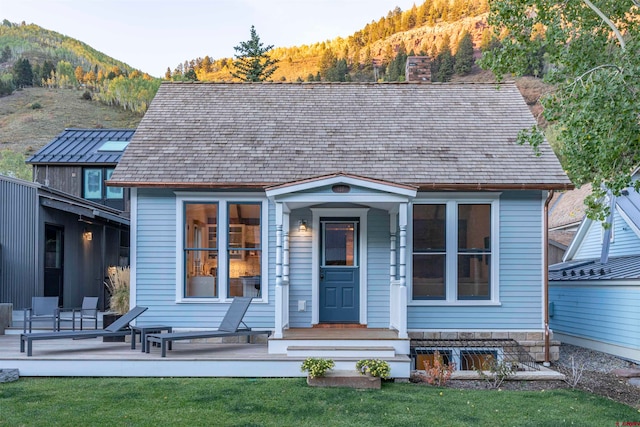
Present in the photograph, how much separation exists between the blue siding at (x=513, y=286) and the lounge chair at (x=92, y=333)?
471 centimetres

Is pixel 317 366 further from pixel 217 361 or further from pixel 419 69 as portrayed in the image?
pixel 419 69

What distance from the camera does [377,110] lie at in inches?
497

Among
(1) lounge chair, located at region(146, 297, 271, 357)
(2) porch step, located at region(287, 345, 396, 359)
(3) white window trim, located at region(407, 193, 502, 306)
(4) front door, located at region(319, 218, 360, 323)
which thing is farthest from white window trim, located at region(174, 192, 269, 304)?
(3) white window trim, located at region(407, 193, 502, 306)

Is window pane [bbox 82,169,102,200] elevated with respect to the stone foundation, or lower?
elevated

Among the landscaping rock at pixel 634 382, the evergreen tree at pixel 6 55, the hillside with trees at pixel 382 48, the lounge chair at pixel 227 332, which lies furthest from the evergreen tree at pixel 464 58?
the lounge chair at pixel 227 332

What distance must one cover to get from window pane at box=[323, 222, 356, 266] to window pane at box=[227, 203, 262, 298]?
4.05ft

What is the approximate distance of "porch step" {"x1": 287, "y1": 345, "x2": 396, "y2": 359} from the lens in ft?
28.6

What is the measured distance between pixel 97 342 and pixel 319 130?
5.74m

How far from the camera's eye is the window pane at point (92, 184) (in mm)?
18531

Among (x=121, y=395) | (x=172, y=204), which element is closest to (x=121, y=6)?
(x=172, y=204)

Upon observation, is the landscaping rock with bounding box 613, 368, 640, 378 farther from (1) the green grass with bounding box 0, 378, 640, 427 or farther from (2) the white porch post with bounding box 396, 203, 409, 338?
(2) the white porch post with bounding box 396, 203, 409, 338

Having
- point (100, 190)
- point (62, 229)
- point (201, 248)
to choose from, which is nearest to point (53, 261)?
point (62, 229)

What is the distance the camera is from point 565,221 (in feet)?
69.8

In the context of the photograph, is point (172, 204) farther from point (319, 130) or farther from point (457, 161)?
point (457, 161)
